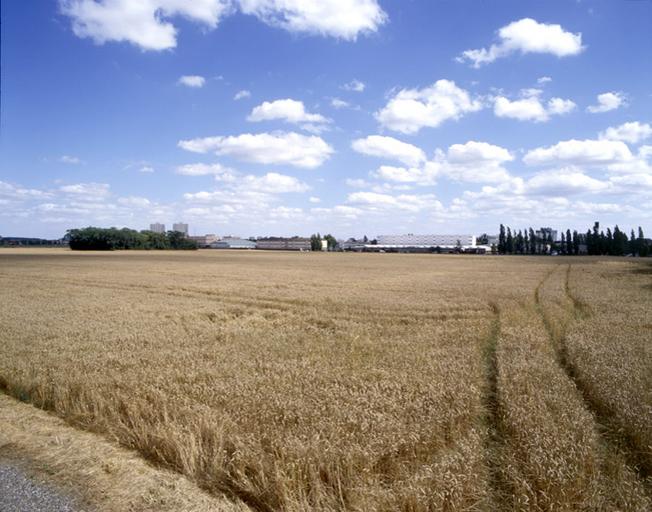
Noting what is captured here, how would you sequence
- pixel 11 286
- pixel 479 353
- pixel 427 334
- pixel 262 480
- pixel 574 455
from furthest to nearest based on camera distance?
1. pixel 11 286
2. pixel 427 334
3. pixel 479 353
4. pixel 574 455
5. pixel 262 480

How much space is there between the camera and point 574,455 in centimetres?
571

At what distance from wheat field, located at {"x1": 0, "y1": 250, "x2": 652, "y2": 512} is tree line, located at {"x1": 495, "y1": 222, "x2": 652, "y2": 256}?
6336 inches

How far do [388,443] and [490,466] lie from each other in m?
1.42

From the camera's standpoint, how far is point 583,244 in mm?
173250

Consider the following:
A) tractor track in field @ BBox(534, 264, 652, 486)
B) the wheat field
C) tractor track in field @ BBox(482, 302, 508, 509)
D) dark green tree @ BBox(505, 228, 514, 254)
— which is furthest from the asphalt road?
dark green tree @ BBox(505, 228, 514, 254)

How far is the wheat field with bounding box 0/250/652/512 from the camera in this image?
5.27 meters

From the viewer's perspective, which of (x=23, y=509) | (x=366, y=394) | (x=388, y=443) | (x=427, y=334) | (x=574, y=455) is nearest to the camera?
(x=23, y=509)

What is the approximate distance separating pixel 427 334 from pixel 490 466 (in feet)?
28.5

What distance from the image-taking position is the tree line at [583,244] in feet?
496

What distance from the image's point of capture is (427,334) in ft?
47.6

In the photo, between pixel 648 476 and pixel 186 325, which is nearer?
pixel 648 476

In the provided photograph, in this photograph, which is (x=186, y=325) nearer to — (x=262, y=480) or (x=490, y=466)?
(x=262, y=480)

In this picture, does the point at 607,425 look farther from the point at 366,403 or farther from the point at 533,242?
the point at 533,242

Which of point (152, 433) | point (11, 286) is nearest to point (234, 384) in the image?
point (152, 433)
